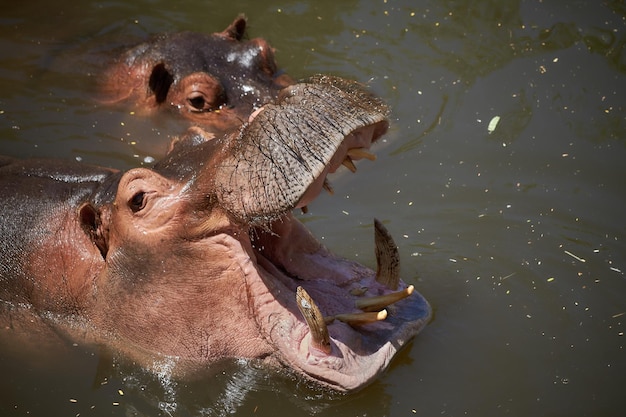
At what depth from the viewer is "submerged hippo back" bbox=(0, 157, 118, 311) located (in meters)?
3.96

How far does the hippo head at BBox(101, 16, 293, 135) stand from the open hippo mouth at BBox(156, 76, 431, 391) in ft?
7.44

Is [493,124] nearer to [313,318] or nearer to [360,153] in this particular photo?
[360,153]

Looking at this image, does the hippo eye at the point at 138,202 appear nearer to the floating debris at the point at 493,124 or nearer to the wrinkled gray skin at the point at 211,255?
the wrinkled gray skin at the point at 211,255

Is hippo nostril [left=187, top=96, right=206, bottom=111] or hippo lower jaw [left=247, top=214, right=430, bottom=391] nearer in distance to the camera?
hippo lower jaw [left=247, top=214, right=430, bottom=391]

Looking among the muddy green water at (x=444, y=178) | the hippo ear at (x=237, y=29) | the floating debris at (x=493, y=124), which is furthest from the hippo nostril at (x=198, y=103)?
the floating debris at (x=493, y=124)

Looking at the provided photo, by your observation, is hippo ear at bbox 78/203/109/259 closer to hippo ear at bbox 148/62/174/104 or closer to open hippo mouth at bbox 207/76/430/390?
open hippo mouth at bbox 207/76/430/390

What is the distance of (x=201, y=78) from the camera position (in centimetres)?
626

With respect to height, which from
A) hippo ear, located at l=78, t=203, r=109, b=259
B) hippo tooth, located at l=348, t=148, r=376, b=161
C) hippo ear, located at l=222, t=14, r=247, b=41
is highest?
hippo tooth, located at l=348, t=148, r=376, b=161

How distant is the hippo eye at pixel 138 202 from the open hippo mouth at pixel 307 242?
249 mm

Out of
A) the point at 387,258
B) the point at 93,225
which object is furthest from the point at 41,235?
the point at 387,258

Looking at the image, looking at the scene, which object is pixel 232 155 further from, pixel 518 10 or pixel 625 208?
pixel 518 10

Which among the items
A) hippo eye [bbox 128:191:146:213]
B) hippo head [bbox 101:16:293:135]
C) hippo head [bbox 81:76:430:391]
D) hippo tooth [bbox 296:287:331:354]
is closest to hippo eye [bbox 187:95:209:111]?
hippo head [bbox 101:16:293:135]

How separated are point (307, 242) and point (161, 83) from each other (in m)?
2.73

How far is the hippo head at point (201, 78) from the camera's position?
6309mm
